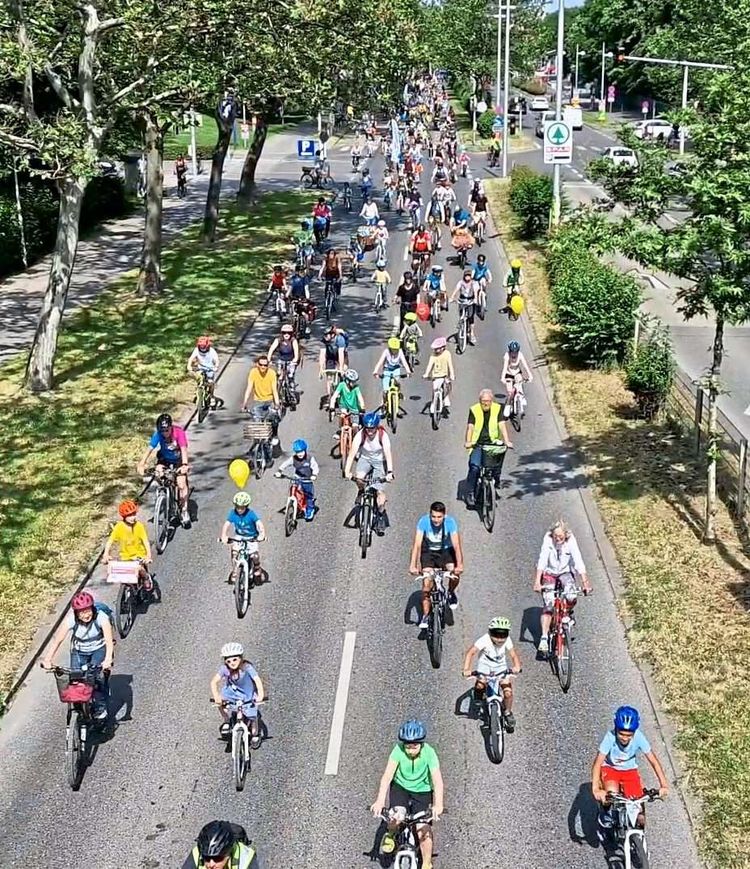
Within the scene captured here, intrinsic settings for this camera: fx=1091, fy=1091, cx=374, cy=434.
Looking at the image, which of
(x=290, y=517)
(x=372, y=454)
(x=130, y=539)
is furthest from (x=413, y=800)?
(x=290, y=517)

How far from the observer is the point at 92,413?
2141cm

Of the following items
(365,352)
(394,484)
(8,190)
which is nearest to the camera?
(394,484)

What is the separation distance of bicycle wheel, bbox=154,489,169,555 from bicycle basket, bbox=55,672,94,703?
493 centimetres

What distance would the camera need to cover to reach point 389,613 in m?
13.4

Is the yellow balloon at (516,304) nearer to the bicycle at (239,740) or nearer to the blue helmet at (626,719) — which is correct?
the bicycle at (239,740)

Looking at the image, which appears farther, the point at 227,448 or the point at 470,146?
the point at 470,146

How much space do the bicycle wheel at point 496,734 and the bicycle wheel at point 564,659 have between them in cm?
143

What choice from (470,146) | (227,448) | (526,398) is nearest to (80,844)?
(227,448)

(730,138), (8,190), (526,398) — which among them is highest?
(730,138)

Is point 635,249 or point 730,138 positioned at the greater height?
point 730,138

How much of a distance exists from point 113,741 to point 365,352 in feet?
53.0

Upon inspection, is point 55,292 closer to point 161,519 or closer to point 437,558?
point 161,519

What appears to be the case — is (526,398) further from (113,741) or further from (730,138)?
(113,741)

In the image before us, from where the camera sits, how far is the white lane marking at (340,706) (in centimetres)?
1046
